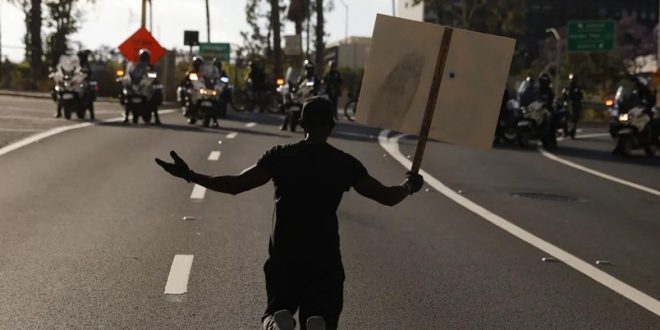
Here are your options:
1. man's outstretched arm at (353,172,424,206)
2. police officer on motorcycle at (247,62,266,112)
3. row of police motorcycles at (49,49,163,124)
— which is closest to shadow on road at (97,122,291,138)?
row of police motorcycles at (49,49,163,124)

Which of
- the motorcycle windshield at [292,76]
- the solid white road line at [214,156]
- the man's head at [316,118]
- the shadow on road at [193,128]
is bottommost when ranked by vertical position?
the shadow on road at [193,128]

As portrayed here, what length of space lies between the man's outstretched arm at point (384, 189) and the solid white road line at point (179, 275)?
336cm

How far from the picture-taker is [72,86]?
104 ft

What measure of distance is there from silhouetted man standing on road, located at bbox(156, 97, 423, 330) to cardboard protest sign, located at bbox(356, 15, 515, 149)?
0.61 m

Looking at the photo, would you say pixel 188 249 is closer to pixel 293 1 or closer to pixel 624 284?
pixel 624 284

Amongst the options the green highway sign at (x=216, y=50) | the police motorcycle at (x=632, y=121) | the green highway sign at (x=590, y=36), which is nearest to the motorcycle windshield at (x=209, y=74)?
the police motorcycle at (x=632, y=121)

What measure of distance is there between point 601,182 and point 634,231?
6794 millimetres

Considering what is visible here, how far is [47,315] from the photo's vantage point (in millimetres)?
8039

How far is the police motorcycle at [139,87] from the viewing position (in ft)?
102

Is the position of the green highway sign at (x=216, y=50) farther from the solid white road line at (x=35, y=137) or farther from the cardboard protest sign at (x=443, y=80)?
the cardboard protest sign at (x=443, y=80)

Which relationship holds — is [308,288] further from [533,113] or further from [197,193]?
[533,113]

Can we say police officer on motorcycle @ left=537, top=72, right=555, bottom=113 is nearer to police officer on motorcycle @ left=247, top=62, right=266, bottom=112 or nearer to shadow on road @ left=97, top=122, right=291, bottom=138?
shadow on road @ left=97, top=122, right=291, bottom=138

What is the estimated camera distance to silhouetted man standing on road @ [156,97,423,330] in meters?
5.65

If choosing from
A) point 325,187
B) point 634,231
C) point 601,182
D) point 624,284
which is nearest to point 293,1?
point 601,182
